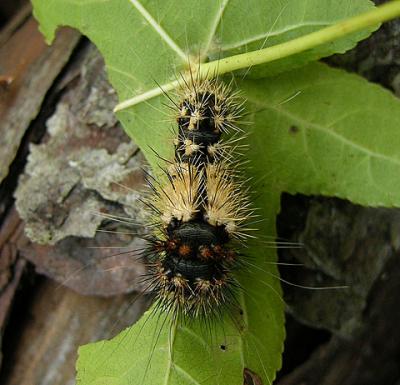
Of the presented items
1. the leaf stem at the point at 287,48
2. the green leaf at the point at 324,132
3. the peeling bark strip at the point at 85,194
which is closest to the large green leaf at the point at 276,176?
the green leaf at the point at 324,132

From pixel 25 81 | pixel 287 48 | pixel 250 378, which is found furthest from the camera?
pixel 25 81

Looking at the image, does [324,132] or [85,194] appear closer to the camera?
[324,132]

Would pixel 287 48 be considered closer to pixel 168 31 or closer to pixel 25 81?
pixel 168 31

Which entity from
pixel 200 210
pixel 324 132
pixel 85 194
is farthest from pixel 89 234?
pixel 324 132

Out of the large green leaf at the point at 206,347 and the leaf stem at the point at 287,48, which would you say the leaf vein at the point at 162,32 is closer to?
the leaf stem at the point at 287,48

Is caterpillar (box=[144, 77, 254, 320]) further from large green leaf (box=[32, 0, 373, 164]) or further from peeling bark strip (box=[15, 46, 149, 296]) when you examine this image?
peeling bark strip (box=[15, 46, 149, 296])

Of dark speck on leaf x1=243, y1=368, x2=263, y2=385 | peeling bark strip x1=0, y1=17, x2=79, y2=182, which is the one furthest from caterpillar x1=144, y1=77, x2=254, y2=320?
peeling bark strip x1=0, y1=17, x2=79, y2=182

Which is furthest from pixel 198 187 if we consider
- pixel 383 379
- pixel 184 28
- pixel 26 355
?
pixel 383 379
